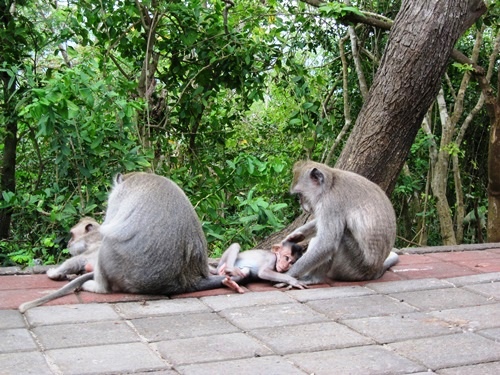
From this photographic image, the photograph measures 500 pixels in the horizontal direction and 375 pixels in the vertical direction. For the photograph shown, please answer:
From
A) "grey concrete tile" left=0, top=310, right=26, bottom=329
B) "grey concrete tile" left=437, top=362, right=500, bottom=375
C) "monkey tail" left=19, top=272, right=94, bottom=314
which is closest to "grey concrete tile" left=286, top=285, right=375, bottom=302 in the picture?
"monkey tail" left=19, top=272, right=94, bottom=314

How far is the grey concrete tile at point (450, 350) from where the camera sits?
4.20m

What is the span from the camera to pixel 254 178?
26.4 feet

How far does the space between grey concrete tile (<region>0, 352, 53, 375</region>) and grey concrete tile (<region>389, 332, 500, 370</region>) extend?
2.02 meters

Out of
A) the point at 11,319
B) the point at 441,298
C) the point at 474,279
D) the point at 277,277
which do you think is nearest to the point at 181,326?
the point at 11,319

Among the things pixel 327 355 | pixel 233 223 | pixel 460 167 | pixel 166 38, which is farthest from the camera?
pixel 460 167

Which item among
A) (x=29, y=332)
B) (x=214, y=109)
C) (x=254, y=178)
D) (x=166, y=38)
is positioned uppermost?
(x=166, y=38)

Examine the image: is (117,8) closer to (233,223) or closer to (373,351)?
(233,223)

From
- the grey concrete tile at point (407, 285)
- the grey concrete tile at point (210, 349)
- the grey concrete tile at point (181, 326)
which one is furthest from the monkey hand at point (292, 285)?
the grey concrete tile at point (210, 349)

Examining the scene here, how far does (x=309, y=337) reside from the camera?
15.4 ft

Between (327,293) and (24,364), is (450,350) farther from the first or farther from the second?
(24,364)

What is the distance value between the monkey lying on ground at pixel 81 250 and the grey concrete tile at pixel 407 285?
2.32m

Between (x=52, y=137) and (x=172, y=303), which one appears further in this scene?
(x=52, y=137)

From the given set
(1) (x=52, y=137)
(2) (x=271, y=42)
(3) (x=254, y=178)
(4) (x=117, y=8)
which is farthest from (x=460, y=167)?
(1) (x=52, y=137)

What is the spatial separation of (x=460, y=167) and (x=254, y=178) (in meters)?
5.57
